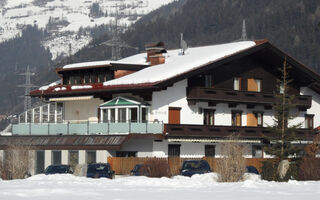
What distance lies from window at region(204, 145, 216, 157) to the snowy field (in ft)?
65.6

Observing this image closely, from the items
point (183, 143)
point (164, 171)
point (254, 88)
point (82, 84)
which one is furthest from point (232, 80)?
point (164, 171)

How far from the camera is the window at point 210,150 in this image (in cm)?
6794

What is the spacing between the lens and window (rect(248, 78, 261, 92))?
72.1 meters

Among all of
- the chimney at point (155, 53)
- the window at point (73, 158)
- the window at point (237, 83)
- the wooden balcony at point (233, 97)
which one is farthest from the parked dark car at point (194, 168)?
the chimney at point (155, 53)

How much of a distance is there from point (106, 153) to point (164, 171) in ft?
45.4

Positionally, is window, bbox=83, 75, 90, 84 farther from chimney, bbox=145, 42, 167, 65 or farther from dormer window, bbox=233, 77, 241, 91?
dormer window, bbox=233, 77, 241, 91

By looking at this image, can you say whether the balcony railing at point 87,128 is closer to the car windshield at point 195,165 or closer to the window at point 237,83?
the car windshield at point 195,165

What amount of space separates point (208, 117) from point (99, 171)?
729 inches

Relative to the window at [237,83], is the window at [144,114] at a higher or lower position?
lower

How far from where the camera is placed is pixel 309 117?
78.0 m

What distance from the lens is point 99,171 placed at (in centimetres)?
5197

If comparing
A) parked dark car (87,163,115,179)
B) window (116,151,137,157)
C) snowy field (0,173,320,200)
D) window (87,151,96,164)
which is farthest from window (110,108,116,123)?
snowy field (0,173,320,200)

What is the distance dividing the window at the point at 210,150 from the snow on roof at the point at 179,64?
22.9ft

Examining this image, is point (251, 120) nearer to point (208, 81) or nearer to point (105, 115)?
point (208, 81)
